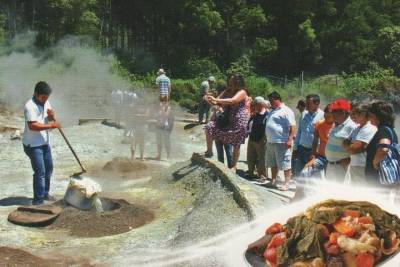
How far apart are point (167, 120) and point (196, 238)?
19.0ft

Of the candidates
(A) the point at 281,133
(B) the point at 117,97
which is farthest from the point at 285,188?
(B) the point at 117,97

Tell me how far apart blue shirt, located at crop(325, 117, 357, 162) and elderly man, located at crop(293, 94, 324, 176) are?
1.49m

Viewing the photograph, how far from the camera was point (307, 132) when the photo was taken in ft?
25.0

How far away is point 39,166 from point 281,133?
3.35 m

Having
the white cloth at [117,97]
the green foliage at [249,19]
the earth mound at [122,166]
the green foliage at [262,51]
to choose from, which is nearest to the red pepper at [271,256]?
the earth mound at [122,166]

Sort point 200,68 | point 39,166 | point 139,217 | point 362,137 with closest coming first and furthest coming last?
point 362,137 → point 139,217 → point 39,166 → point 200,68

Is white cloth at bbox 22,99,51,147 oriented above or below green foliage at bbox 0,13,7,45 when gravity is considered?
below

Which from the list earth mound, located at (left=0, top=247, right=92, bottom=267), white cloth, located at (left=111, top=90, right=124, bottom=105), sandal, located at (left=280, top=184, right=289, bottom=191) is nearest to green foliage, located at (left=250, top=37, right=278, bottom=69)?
white cloth, located at (left=111, top=90, right=124, bottom=105)

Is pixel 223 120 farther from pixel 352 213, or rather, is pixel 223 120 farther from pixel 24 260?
pixel 352 213

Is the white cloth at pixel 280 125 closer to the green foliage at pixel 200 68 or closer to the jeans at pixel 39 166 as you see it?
the jeans at pixel 39 166

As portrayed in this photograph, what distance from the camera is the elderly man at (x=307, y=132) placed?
24.8 feet

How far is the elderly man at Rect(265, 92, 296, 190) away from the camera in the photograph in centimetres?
821

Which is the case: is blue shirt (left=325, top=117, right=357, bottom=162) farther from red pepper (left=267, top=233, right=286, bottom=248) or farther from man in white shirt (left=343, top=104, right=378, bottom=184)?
red pepper (left=267, top=233, right=286, bottom=248)

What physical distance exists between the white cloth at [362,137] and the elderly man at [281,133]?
101 inches
